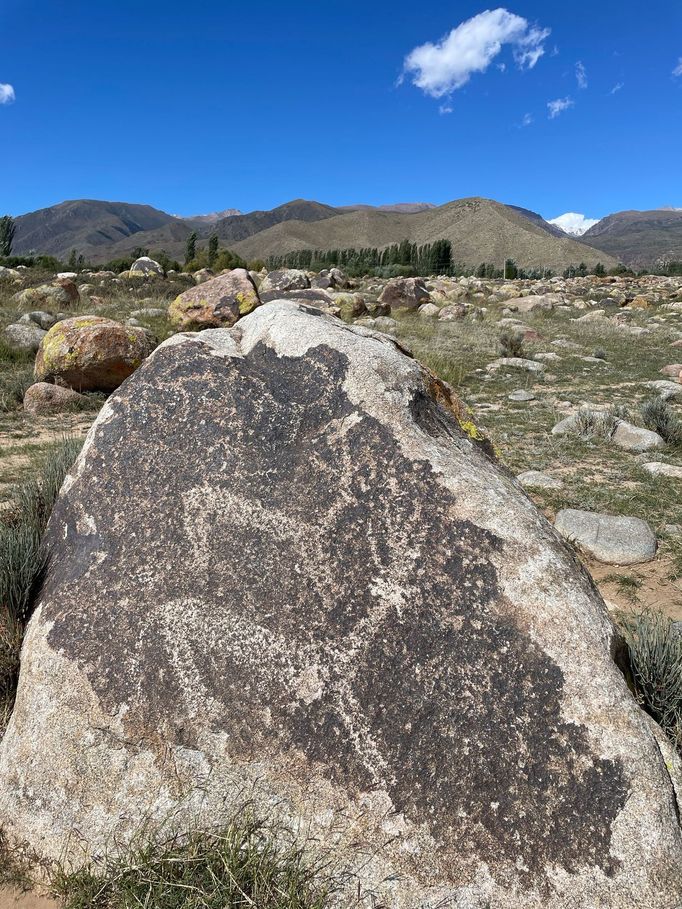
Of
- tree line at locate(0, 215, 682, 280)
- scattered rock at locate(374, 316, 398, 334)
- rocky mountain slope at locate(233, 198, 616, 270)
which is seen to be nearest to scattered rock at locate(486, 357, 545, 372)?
scattered rock at locate(374, 316, 398, 334)

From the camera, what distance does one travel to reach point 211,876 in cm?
140

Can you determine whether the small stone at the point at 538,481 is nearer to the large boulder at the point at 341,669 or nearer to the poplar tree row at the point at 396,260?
the large boulder at the point at 341,669

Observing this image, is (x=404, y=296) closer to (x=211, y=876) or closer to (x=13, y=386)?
(x=13, y=386)

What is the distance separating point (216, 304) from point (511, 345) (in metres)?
7.03

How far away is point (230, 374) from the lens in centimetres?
223

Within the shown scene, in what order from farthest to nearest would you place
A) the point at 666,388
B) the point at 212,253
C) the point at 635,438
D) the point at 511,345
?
the point at 212,253 → the point at 511,345 → the point at 666,388 → the point at 635,438

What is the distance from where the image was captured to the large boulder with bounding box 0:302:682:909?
1433 mm

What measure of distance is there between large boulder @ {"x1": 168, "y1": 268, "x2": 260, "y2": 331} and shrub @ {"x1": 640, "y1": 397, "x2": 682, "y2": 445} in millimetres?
8421

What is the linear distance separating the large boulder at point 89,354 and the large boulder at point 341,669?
6.64 m

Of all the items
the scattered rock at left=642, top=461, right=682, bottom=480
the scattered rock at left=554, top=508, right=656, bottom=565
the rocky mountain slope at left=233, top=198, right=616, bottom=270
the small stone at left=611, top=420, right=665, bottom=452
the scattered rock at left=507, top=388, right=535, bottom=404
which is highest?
the rocky mountain slope at left=233, top=198, right=616, bottom=270

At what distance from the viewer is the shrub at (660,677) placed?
1.95 metres

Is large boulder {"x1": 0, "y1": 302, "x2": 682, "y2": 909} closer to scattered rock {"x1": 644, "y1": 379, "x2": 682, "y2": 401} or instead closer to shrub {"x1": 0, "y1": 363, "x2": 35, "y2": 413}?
shrub {"x1": 0, "y1": 363, "x2": 35, "y2": 413}

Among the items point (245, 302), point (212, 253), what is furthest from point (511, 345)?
point (212, 253)

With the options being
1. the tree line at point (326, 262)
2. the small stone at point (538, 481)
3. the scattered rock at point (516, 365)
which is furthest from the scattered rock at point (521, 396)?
the tree line at point (326, 262)
